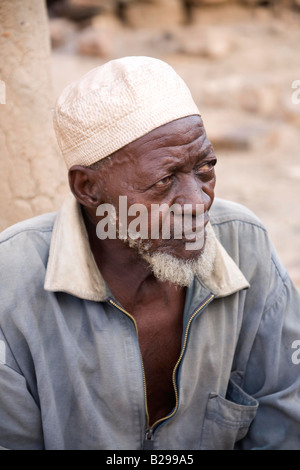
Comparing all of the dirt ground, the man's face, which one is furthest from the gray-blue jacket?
the dirt ground

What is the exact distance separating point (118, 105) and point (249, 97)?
7262 mm

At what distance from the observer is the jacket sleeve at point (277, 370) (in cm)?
242

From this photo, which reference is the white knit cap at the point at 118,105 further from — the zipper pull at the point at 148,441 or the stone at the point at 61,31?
the stone at the point at 61,31

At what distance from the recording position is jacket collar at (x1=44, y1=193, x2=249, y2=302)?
87.0 inches

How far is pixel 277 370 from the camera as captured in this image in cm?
245

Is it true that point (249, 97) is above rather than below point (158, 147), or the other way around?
below

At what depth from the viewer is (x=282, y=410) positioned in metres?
2.41

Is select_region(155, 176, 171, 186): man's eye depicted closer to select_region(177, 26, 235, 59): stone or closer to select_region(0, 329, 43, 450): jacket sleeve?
select_region(0, 329, 43, 450): jacket sleeve

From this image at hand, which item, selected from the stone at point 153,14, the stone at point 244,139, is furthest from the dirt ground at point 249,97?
the stone at point 153,14

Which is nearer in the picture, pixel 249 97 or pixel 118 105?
pixel 118 105

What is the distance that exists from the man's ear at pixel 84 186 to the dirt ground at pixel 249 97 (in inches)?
108

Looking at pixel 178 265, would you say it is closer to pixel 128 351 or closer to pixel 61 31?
pixel 128 351

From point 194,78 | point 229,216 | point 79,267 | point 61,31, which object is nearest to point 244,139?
point 194,78
